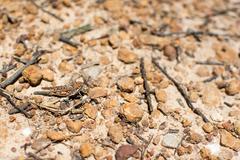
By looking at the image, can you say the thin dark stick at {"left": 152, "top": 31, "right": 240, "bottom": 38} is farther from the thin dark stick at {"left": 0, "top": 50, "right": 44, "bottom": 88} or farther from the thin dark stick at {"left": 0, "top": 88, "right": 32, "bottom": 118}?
the thin dark stick at {"left": 0, "top": 88, "right": 32, "bottom": 118}

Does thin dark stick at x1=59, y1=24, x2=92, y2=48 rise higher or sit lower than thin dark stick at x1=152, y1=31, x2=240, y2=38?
higher

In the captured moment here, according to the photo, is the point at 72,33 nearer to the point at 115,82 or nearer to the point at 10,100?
the point at 115,82

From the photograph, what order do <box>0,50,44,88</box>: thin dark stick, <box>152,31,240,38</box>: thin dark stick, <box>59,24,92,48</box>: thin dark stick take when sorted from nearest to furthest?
<box>0,50,44,88</box>: thin dark stick
<box>59,24,92,48</box>: thin dark stick
<box>152,31,240,38</box>: thin dark stick

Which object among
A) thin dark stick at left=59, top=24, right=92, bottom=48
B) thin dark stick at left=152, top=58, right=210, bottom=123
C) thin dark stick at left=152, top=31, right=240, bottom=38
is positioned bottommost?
thin dark stick at left=152, top=58, right=210, bottom=123

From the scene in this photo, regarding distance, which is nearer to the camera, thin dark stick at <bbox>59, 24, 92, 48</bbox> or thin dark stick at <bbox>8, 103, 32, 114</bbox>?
thin dark stick at <bbox>8, 103, 32, 114</bbox>

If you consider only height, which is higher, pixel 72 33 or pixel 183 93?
Result: pixel 72 33

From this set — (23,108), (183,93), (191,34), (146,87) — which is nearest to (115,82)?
(146,87)

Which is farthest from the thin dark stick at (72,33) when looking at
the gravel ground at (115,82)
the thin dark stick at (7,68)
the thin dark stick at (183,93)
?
the thin dark stick at (183,93)

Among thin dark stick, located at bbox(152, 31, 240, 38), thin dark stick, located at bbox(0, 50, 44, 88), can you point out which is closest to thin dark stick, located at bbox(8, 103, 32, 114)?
thin dark stick, located at bbox(0, 50, 44, 88)

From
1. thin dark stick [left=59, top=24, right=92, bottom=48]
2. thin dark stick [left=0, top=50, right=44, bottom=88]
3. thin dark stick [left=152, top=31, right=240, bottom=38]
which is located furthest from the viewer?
thin dark stick [left=152, top=31, right=240, bottom=38]

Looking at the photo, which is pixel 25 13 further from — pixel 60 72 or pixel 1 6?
pixel 60 72
